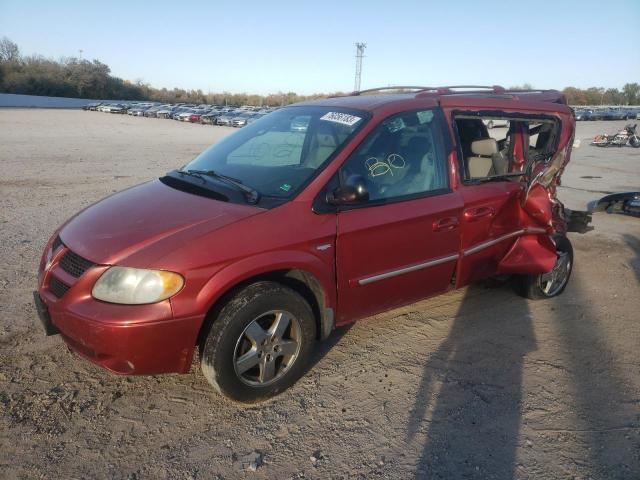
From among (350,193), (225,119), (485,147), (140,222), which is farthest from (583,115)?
(140,222)

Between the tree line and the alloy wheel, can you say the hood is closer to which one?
the alloy wheel

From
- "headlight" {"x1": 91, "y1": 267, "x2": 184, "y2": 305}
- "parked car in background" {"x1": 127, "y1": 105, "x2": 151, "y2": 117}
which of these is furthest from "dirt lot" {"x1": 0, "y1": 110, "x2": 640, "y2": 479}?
"parked car in background" {"x1": 127, "y1": 105, "x2": 151, "y2": 117}

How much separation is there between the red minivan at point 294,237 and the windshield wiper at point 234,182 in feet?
0.08

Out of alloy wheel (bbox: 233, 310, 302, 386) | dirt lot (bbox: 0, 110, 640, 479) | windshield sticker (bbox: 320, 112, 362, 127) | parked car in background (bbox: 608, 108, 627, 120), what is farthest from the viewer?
parked car in background (bbox: 608, 108, 627, 120)

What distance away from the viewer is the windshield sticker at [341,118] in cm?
348

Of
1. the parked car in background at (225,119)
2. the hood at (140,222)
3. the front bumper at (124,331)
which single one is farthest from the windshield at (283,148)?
the parked car in background at (225,119)

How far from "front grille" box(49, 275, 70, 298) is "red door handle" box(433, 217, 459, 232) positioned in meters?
2.44

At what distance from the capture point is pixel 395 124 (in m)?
3.57

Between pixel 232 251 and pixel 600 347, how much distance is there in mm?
3021

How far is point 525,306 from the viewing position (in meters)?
4.61

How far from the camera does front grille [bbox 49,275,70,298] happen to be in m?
2.76

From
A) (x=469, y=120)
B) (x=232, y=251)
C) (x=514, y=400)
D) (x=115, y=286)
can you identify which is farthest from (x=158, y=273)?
(x=469, y=120)

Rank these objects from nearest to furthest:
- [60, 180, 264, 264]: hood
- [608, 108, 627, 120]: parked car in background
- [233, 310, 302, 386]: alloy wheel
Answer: [60, 180, 264, 264]: hood, [233, 310, 302, 386]: alloy wheel, [608, 108, 627, 120]: parked car in background

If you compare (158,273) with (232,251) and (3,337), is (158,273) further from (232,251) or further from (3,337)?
(3,337)
